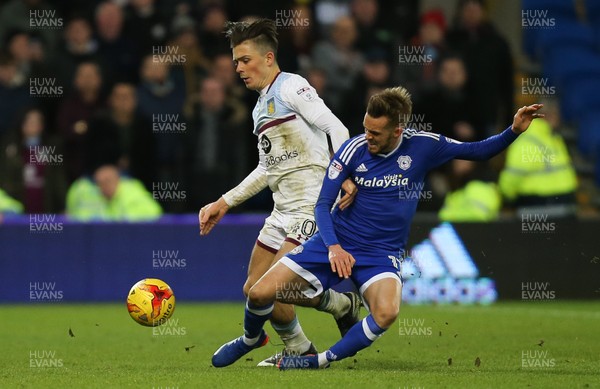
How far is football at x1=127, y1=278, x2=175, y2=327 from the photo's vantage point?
941 cm

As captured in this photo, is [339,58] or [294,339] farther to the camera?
[339,58]

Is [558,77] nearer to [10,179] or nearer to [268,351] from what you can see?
[10,179]

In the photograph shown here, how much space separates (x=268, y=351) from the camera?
10375mm

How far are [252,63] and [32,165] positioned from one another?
Answer: 21.6ft

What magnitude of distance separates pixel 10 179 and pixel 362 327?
7.71 metres

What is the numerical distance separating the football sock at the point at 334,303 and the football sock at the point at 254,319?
1.87 feet

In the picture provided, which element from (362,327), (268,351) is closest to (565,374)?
(362,327)

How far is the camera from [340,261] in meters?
8.41

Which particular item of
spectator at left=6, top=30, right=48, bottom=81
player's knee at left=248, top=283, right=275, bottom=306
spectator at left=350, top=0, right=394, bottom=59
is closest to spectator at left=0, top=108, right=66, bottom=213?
spectator at left=6, top=30, right=48, bottom=81

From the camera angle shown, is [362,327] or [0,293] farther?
[0,293]

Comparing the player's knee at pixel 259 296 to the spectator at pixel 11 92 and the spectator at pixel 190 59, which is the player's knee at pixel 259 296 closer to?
the spectator at pixel 190 59

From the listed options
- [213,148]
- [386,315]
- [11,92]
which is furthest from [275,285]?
[11,92]

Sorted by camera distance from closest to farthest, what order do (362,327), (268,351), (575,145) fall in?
(362,327) → (268,351) → (575,145)

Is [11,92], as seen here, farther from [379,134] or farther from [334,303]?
[379,134]
